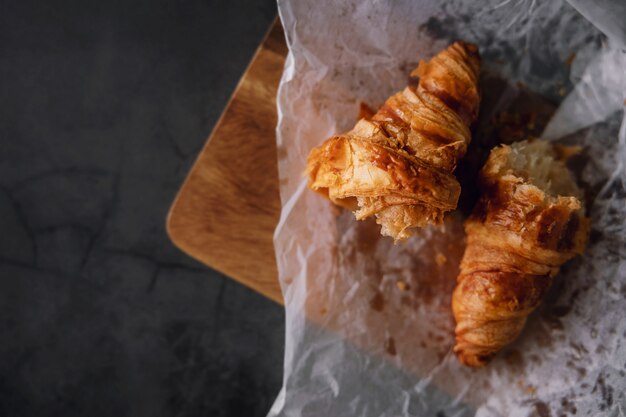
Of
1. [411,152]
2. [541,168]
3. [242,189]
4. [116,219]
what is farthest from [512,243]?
[116,219]

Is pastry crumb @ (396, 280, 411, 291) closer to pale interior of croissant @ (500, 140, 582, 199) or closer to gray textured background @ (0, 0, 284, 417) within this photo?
pale interior of croissant @ (500, 140, 582, 199)

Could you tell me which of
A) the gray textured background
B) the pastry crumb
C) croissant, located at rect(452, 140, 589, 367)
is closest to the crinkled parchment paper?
the pastry crumb

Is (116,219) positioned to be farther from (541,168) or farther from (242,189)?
(541,168)

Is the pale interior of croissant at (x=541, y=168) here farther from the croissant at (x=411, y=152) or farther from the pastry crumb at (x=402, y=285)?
the pastry crumb at (x=402, y=285)

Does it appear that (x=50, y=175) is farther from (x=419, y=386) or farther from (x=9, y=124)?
(x=419, y=386)

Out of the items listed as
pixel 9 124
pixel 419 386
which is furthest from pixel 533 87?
pixel 9 124
